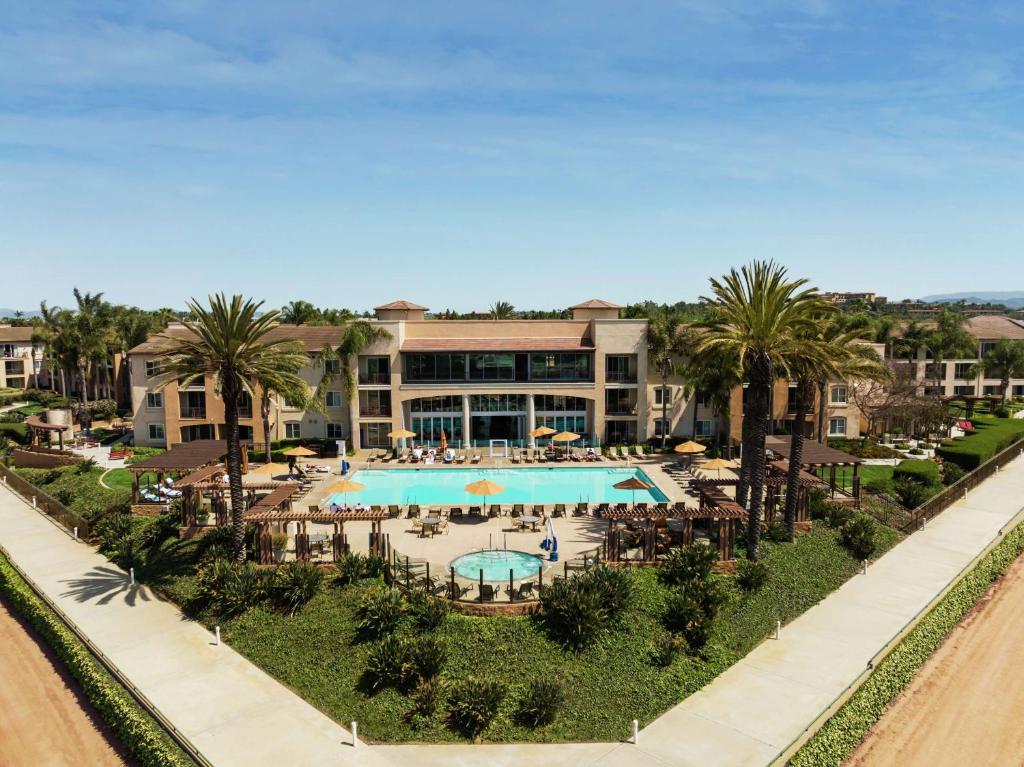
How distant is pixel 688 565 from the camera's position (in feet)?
80.4

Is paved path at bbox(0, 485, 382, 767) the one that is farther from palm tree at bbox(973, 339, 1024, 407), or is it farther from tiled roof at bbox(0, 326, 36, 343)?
tiled roof at bbox(0, 326, 36, 343)

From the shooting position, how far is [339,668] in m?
19.8

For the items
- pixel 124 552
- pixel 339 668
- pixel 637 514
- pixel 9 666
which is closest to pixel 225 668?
pixel 339 668

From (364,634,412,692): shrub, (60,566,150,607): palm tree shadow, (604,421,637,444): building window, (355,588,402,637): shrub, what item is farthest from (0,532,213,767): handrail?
(604,421,637,444): building window

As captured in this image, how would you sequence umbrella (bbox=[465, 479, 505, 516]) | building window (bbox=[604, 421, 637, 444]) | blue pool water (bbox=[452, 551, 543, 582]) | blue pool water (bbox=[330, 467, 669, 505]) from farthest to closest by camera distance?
building window (bbox=[604, 421, 637, 444]), blue pool water (bbox=[330, 467, 669, 505]), umbrella (bbox=[465, 479, 505, 516]), blue pool water (bbox=[452, 551, 543, 582])

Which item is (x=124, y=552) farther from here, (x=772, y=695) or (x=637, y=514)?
(x=772, y=695)

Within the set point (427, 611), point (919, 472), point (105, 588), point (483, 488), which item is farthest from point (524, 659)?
point (919, 472)

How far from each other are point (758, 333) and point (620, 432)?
84.8 ft

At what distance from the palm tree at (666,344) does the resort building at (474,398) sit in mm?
1154

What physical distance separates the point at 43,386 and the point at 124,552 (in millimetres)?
79978

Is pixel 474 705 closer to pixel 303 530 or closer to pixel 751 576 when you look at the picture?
pixel 303 530

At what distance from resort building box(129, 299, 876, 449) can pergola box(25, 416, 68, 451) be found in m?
5.97

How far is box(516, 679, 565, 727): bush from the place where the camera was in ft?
57.8

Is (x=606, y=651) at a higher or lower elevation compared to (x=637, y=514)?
Answer: lower
